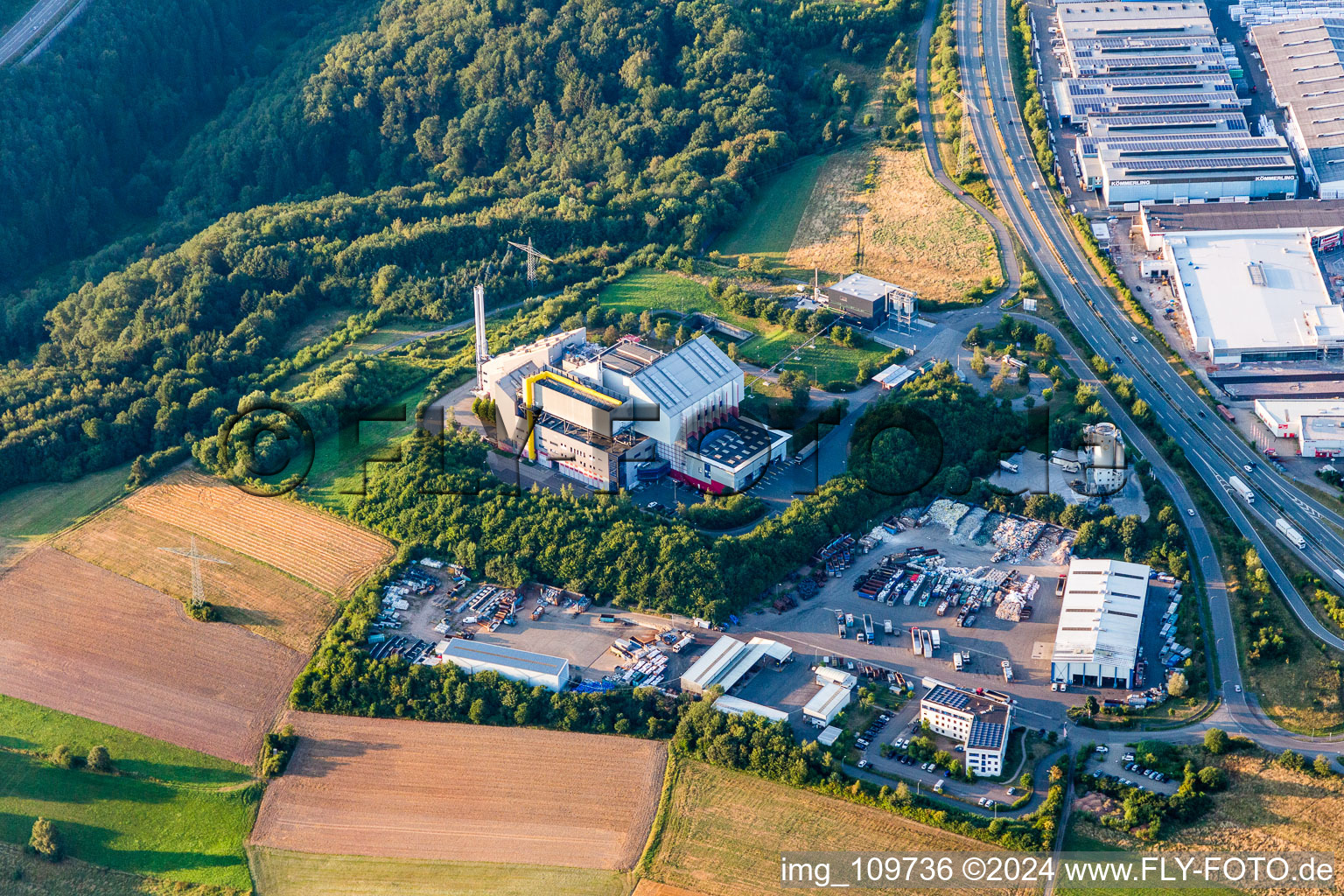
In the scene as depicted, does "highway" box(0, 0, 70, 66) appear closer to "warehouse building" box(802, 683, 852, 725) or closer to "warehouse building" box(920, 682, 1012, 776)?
"warehouse building" box(802, 683, 852, 725)

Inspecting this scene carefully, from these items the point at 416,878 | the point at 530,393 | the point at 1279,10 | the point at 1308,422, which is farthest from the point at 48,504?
the point at 1279,10

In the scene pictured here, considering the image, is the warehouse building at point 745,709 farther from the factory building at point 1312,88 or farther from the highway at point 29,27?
the highway at point 29,27

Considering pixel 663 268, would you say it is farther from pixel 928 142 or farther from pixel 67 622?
pixel 67 622

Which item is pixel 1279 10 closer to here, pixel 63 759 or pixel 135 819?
pixel 135 819

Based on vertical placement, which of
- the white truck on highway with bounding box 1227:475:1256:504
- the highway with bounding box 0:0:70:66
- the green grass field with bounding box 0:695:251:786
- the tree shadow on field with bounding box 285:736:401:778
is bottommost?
the white truck on highway with bounding box 1227:475:1256:504

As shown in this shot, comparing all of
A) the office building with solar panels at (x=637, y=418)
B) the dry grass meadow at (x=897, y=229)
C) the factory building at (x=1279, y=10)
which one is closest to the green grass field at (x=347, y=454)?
the office building with solar panels at (x=637, y=418)

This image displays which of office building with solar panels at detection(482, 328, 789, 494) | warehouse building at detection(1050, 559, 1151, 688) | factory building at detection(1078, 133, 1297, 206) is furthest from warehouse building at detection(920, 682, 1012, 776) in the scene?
factory building at detection(1078, 133, 1297, 206)

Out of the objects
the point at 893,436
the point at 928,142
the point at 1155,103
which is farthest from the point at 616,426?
the point at 1155,103
